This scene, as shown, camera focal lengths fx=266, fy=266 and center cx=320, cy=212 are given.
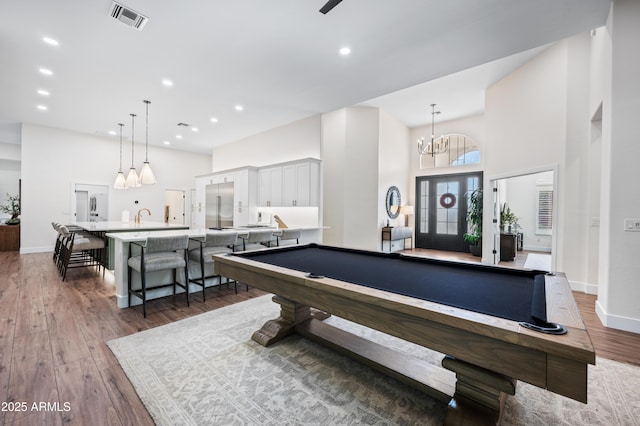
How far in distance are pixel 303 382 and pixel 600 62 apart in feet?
16.2

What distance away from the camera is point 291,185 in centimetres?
620

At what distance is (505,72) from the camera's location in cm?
500

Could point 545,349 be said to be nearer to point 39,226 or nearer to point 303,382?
point 303,382

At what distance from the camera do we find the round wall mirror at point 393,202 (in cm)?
728

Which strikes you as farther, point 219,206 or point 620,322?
point 219,206

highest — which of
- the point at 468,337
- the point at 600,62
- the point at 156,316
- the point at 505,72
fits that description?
the point at 505,72

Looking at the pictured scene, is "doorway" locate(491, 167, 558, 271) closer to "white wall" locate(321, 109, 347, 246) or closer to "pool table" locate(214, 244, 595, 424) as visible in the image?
"white wall" locate(321, 109, 347, 246)

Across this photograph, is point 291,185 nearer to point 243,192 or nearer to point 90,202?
point 243,192

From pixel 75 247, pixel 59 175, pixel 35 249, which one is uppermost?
pixel 59 175

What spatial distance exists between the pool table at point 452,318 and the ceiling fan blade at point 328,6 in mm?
2356

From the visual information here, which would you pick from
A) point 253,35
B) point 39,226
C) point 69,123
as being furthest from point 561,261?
point 39,226

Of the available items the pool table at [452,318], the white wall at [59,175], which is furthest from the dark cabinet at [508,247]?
the white wall at [59,175]

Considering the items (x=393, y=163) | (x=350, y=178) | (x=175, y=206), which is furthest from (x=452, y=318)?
(x=175, y=206)

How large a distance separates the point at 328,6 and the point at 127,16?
2102 mm
